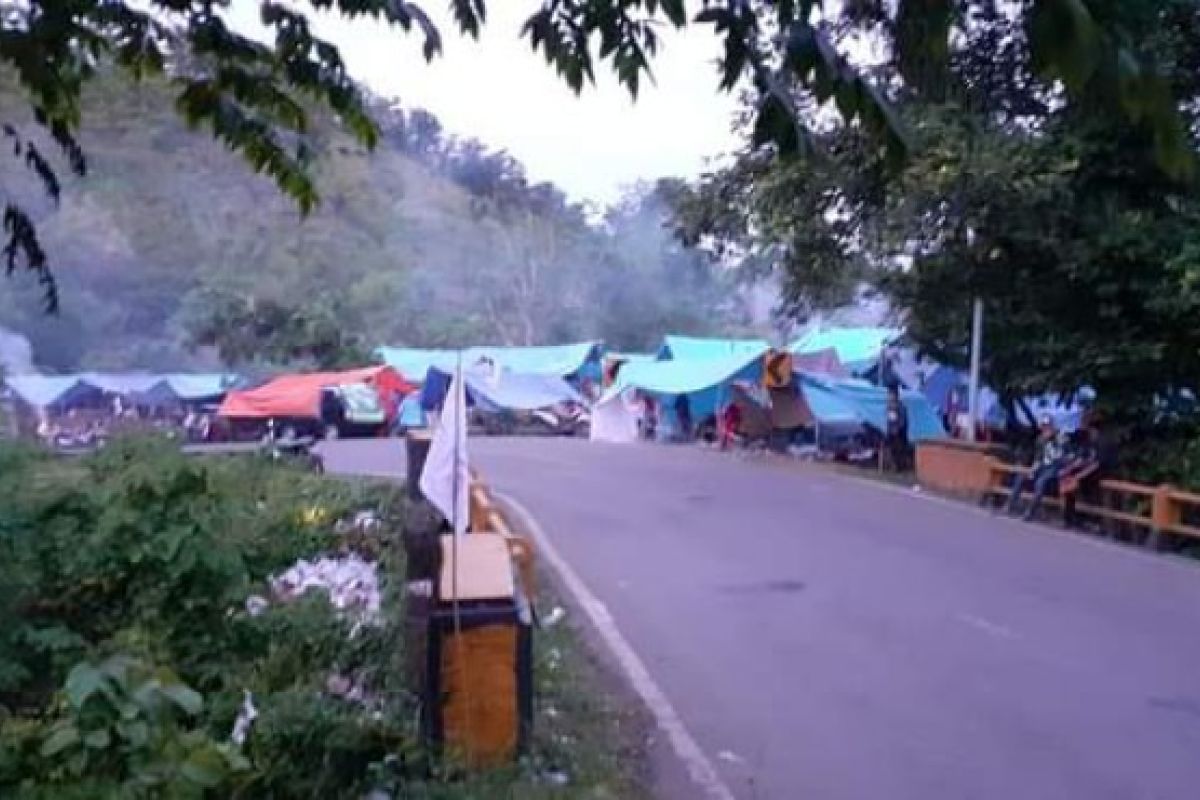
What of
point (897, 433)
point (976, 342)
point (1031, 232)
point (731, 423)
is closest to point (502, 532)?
point (1031, 232)

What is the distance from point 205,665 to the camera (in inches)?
386

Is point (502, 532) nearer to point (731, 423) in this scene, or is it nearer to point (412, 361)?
point (731, 423)

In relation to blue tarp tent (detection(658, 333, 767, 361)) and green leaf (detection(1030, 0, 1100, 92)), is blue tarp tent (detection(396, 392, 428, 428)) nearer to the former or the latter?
Result: blue tarp tent (detection(658, 333, 767, 361))

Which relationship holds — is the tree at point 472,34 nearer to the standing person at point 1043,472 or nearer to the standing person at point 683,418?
the standing person at point 1043,472

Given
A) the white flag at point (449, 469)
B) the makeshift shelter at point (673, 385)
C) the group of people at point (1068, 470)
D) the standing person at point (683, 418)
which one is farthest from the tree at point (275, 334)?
the white flag at point (449, 469)

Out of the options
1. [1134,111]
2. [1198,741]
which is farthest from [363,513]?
[1134,111]

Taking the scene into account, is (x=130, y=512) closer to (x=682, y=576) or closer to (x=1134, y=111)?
(x=682, y=576)

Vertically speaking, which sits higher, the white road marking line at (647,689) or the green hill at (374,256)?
the green hill at (374,256)

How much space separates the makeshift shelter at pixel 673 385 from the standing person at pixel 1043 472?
17088 mm

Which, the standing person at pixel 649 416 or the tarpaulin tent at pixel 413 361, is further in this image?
the tarpaulin tent at pixel 413 361

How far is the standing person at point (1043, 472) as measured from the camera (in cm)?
1866

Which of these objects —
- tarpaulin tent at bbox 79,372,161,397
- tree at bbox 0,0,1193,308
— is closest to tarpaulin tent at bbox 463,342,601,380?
tarpaulin tent at bbox 79,372,161,397

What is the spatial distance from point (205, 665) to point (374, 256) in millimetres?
53853

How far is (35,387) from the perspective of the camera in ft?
158
